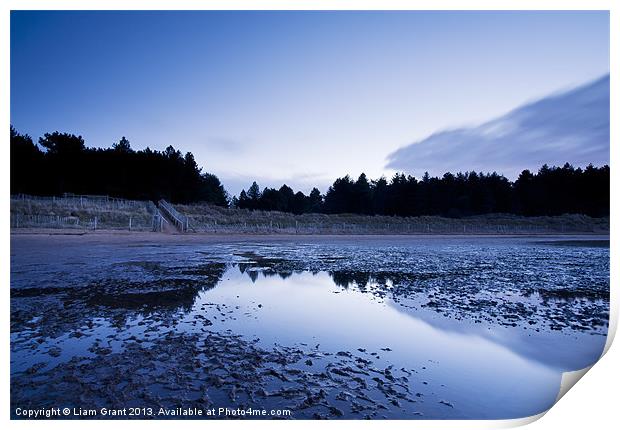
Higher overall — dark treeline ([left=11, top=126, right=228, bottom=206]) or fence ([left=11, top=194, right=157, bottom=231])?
dark treeline ([left=11, top=126, right=228, bottom=206])

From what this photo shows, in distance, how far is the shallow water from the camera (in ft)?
12.1

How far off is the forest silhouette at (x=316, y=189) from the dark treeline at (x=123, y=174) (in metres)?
0.16

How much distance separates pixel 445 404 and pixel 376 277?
892 centimetres

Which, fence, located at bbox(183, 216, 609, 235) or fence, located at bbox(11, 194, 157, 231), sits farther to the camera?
fence, located at bbox(183, 216, 609, 235)

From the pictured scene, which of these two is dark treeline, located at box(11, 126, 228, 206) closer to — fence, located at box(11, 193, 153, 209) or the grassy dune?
fence, located at box(11, 193, 153, 209)

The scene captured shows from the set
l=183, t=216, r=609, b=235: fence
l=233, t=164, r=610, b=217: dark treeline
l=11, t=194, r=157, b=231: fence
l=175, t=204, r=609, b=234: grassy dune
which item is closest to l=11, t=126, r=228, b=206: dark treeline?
l=11, t=194, r=157, b=231: fence

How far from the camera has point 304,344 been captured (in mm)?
5398

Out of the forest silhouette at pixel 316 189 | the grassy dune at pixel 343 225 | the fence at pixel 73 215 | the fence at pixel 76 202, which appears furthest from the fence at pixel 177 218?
the forest silhouette at pixel 316 189

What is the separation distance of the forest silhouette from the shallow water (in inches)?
967

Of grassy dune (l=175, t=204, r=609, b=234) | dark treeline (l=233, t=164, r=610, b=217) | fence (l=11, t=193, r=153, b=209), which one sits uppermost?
dark treeline (l=233, t=164, r=610, b=217)

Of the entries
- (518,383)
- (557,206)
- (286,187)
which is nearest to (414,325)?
(518,383)

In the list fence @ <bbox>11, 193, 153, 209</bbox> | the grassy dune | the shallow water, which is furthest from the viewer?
the grassy dune

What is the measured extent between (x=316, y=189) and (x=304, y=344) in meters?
109
